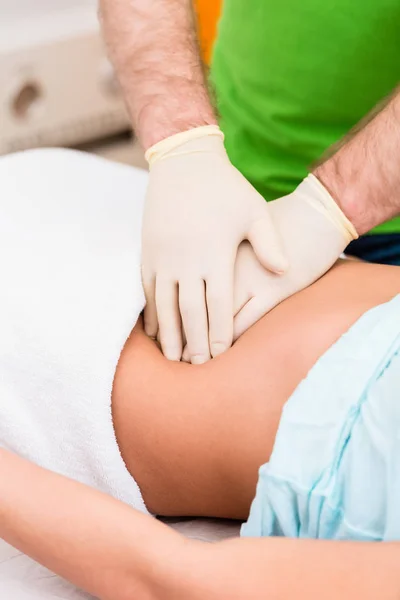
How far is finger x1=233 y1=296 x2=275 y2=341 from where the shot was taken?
34.9 inches

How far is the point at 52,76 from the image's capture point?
240cm

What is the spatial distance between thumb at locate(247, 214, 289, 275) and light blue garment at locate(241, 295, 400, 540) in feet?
0.55

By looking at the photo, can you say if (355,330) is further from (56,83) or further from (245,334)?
(56,83)

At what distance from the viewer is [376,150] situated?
97cm

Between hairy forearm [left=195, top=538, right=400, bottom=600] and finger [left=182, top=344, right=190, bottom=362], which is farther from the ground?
hairy forearm [left=195, top=538, right=400, bottom=600]

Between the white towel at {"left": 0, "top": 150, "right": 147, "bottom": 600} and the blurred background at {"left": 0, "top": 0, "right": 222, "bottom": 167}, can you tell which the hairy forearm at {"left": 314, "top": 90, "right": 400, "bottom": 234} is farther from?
the blurred background at {"left": 0, "top": 0, "right": 222, "bottom": 167}

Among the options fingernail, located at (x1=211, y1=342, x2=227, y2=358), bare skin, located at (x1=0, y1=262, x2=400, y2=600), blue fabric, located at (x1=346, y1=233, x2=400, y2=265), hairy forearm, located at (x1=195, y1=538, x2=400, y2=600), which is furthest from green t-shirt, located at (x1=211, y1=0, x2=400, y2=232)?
hairy forearm, located at (x1=195, y1=538, x2=400, y2=600)

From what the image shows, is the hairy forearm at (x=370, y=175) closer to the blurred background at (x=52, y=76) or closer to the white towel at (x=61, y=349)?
the white towel at (x=61, y=349)

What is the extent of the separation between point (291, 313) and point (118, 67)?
0.59 meters

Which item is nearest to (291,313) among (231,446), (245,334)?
(245,334)

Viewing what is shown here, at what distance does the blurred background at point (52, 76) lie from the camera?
7.59 feet

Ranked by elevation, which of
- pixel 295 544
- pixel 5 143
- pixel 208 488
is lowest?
pixel 5 143

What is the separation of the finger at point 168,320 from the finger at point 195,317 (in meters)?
0.01

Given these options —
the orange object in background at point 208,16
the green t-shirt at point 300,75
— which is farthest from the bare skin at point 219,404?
the orange object in background at point 208,16
